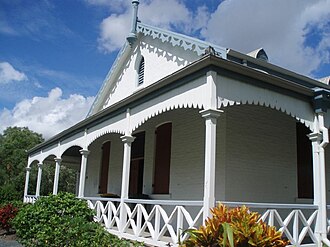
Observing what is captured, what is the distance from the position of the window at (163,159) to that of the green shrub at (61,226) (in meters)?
2.30

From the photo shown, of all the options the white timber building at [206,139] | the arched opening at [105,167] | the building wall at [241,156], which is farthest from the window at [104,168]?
the building wall at [241,156]

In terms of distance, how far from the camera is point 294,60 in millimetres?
20656

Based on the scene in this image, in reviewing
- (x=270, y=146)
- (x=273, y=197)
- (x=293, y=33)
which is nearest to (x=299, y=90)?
(x=270, y=146)

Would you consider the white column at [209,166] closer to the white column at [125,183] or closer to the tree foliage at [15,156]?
the white column at [125,183]

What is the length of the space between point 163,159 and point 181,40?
11.6ft

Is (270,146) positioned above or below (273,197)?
above

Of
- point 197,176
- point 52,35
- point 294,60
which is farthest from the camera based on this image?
point 294,60

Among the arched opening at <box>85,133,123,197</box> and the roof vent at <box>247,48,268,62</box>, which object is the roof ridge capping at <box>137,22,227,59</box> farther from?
the arched opening at <box>85,133,123,197</box>

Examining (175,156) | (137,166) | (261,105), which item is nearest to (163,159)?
(175,156)

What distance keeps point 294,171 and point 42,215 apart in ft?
22.6

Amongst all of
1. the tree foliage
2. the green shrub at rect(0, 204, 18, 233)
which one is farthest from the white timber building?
the tree foliage

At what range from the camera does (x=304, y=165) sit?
428 inches

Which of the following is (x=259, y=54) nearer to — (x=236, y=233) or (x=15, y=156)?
(x=236, y=233)

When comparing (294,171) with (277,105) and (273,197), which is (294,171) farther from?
(277,105)
